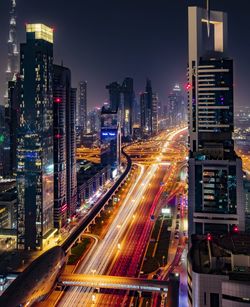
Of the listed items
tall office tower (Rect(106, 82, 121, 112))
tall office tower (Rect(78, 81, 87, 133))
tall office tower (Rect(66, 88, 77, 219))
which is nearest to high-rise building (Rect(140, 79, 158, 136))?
tall office tower (Rect(106, 82, 121, 112))

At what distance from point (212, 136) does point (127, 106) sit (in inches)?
3443

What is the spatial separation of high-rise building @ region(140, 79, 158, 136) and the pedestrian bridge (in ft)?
335

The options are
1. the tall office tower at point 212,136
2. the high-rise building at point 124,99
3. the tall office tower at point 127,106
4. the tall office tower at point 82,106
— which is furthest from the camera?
the tall office tower at point 82,106

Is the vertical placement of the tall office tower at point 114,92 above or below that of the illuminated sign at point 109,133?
above

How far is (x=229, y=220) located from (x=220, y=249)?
1389 centimetres

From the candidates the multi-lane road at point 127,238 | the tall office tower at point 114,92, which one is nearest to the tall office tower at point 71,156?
the multi-lane road at point 127,238

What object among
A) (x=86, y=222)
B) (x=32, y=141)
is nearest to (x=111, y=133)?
(x=86, y=222)

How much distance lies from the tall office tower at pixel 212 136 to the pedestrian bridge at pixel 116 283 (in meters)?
8.19

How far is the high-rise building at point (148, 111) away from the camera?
132 meters

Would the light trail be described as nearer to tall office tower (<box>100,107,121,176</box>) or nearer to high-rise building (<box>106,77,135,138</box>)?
tall office tower (<box>100,107,121,176</box>)

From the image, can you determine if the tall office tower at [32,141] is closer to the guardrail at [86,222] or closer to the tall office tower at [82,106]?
the guardrail at [86,222]

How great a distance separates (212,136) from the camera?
1597 inches

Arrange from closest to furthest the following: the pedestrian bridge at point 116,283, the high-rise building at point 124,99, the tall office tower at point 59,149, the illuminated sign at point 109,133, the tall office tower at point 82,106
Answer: the pedestrian bridge at point 116,283
the tall office tower at point 59,149
the illuminated sign at point 109,133
the high-rise building at point 124,99
the tall office tower at point 82,106

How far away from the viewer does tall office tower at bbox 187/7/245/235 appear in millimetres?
34281
